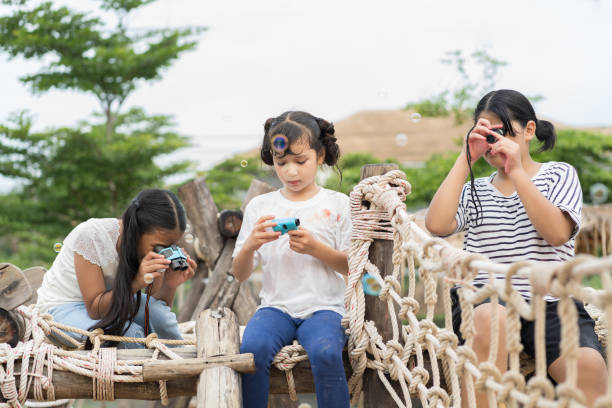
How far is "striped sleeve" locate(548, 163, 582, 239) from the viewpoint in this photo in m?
1.83

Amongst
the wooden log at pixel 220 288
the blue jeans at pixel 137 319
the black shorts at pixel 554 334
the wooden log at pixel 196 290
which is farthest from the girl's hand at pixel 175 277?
the wooden log at pixel 196 290

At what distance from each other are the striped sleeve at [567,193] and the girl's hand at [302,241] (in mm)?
737

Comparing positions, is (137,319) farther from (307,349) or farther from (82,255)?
(307,349)

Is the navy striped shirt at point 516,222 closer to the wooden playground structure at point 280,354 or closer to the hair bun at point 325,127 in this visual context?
the wooden playground structure at point 280,354

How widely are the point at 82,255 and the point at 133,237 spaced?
200 millimetres

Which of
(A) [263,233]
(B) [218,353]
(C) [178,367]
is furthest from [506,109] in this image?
(C) [178,367]

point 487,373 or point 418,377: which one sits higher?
point 487,373

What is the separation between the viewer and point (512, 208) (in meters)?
1.99

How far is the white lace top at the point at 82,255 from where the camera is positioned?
2.19 m

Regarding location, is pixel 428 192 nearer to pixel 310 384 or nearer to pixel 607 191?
pixel 607 191

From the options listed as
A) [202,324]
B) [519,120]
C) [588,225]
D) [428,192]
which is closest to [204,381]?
[202,324]

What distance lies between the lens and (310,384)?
1887 mm

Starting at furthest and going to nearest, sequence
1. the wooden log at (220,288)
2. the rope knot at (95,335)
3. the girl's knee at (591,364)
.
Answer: the wooden log at (220,288)
the rope knot at (95,335)
the girl's knee at (591,364)

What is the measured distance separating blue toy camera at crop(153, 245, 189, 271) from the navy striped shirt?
903 mm
